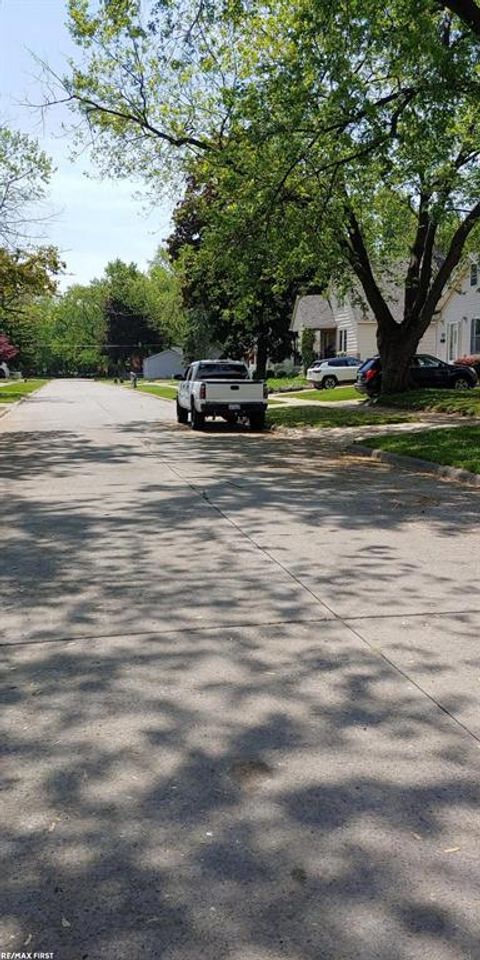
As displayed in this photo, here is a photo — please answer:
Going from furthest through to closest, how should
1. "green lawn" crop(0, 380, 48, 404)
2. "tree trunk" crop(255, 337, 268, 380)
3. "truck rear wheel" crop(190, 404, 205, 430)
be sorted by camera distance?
"tree trunk" crop(255, 337, 268, 380)
"green lawn" crop(0, 380, 48, 404)
"truck rear wheel" crop(190, 404, 205, 430)

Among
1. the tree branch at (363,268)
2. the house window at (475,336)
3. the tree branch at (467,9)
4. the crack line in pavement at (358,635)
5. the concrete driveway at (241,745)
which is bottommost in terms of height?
the crack line in pavement at (358,635)

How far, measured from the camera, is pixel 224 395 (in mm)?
21172

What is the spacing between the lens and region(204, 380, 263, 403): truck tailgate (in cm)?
2098

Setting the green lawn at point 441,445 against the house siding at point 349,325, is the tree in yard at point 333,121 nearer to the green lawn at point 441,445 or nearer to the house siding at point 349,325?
the green lawn at point 441,445

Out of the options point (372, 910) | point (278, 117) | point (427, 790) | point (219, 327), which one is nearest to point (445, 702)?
point (427, 790)

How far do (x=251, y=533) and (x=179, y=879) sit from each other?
5711 millimetres

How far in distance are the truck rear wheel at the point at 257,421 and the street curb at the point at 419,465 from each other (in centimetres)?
558

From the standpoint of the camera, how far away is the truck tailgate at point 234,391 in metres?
21.0

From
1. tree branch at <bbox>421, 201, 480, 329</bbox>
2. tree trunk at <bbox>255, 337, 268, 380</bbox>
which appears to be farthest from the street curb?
tree trunk at <bbox>255, 337, 268, 380</bbox>

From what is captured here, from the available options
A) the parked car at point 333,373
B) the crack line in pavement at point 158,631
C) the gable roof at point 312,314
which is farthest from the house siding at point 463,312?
the crack line in pavement at point 158,631

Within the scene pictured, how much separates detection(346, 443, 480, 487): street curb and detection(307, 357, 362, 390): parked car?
2760 cm

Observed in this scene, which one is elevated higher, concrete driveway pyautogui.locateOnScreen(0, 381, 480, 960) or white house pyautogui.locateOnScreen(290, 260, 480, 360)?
white house pyautogui.locateOnScreen(290, 260, 480, 360)

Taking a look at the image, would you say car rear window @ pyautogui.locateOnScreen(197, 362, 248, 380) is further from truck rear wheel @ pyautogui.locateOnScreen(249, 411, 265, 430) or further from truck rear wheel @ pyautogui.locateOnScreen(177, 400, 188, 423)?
truck rear wheel @ pyautogui.locateOnScreen(177, 400, 188, 423)

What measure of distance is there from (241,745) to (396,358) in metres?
24.4
